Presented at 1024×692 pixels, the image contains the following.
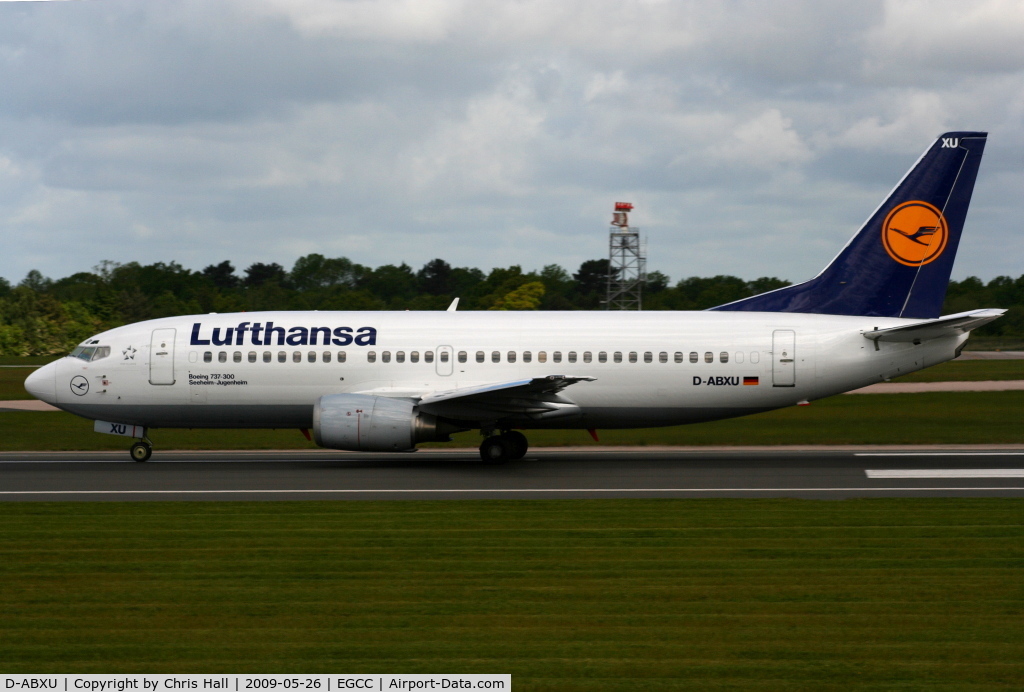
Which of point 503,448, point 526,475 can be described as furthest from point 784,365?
point 526,475

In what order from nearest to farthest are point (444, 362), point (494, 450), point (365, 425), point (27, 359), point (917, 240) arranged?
1. point (365, 425)
2. point (494, 450)
3. point (444, 362)
4. point (917, 240)
5. point (27, 359)

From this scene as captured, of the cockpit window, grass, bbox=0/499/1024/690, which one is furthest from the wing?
the cockpit window

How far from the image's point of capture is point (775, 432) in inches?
1200

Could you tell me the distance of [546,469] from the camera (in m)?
23.1

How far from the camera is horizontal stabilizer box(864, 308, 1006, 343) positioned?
23.2 m

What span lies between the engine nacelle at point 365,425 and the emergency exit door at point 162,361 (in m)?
4.20

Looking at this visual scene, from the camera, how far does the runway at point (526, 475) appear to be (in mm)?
18875

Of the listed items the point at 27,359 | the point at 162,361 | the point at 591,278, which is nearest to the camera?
the point at 162,361

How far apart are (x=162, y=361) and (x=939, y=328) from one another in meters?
17.8

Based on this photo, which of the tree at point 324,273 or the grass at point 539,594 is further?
the tree at point 324,273

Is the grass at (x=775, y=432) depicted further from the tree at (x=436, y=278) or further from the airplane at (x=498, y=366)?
the tree at (x=436, y=278)

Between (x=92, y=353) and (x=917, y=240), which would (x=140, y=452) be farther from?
(x=917, y=240)

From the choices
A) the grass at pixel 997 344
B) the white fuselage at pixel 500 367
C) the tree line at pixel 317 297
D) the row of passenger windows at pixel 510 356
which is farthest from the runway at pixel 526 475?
the grass at pixel 997 344

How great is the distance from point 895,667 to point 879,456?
1755 cm
